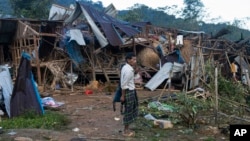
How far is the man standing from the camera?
7039 mm

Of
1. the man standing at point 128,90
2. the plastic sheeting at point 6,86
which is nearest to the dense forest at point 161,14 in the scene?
the plastic sheeting at point 6,86

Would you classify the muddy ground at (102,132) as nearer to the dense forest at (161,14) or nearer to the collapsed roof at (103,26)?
the collapsed roof at (103,26)

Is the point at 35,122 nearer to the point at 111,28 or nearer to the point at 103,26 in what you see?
the point at 103,26

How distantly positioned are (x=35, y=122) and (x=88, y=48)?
9007mm

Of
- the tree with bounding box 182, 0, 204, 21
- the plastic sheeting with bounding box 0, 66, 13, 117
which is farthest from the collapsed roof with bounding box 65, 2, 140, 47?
the tree with bounding box 182, 0, 204, 21

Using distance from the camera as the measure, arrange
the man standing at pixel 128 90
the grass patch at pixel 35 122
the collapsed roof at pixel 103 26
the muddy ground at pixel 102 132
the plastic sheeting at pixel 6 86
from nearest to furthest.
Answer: the muddy ground at pixel 102 132 < the man standing at pixel 128 90 < the grass patch at pixel 35 122 < the plastic sheeting at pixel 6 86 < the collapsed roof at pixel 103 26

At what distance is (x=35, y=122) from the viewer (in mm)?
8055

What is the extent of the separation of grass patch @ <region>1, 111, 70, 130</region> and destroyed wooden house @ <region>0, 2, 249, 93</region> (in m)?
6.20

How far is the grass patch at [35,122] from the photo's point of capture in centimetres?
782

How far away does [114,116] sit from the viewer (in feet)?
31.8

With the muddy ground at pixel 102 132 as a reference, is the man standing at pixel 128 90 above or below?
above

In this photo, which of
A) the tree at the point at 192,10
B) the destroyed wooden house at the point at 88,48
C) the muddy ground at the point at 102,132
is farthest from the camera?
the tree at the point at 192,10

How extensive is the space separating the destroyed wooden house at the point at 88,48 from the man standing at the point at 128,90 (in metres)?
7.37

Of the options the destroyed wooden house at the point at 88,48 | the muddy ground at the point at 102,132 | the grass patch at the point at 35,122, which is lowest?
the muddy ground at the point at 102,132
